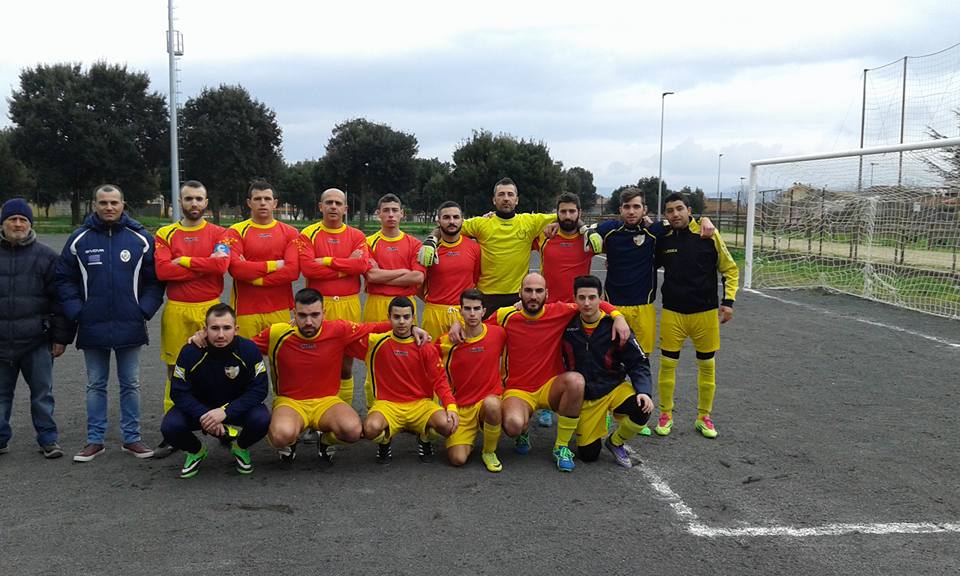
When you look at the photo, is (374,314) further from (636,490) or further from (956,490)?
(956,490)

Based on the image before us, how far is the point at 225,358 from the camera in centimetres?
475

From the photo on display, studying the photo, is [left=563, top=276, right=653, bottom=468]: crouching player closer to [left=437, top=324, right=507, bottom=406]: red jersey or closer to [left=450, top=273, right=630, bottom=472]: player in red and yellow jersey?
[left=450, top=273, right=630, bottom=472]: player in red and yellow jersey

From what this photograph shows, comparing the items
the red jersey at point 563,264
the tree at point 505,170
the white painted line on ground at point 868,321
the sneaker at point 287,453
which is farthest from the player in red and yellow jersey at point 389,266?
the tree at point 505,170

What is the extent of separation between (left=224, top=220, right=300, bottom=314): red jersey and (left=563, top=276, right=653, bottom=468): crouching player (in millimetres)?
2296

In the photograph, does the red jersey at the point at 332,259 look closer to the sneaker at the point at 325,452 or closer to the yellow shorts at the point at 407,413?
the yellow shorts at the point at 407,413

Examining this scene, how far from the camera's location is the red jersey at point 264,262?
17.8 ft

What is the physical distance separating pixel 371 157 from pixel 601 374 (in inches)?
1600

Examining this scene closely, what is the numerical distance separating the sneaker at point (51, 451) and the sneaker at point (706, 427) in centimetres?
490

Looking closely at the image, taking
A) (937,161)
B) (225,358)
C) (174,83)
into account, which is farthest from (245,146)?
(225,358)

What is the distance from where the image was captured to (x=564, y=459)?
4.83m

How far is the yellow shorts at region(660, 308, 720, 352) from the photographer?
5.71m

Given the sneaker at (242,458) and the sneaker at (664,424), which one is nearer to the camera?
the sneaker at (242,458)

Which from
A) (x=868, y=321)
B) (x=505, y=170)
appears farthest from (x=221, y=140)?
(x=868, y=321)

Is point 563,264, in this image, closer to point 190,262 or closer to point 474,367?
point 474,367
